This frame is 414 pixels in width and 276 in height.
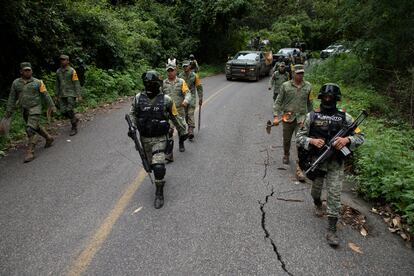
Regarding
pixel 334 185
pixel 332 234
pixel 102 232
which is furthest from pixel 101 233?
pixel 334 185

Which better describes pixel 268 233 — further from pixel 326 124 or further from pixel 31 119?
pixel 31 119

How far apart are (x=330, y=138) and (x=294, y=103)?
2317 mm

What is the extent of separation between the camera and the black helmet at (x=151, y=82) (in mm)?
5498

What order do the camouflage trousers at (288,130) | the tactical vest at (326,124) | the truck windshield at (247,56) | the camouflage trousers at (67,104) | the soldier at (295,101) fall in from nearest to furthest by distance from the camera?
the tactical vest at (326,124) → the soldier at (295,101) → the camouflage trousers at (288,130) → the camouflage trousers at (67,104) → the truck windshield at (247,56)

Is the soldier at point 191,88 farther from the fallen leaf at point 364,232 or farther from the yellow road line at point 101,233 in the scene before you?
the fallen leaf at point 364,232

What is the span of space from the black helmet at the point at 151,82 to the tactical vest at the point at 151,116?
0.40 feet

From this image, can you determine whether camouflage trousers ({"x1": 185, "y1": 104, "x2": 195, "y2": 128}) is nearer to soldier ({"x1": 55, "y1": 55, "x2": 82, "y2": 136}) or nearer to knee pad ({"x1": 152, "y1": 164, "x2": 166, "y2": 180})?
soldier ({"x1": 55, "y1": 55, "x2": 82, "y2": 136})

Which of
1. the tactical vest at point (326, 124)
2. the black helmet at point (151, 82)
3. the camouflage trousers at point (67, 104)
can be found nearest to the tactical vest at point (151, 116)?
the black helmet at point (151, 82)

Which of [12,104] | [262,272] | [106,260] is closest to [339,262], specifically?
[262,272]

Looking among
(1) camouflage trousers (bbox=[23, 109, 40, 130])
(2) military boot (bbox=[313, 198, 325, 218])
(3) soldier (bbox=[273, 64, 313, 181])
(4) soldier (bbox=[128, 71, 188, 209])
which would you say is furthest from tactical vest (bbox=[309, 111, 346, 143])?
(1) camouflage trousers (bbox=[23, 109, 40, 130])

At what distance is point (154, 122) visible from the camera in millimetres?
5562

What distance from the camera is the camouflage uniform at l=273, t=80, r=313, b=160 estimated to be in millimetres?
7062

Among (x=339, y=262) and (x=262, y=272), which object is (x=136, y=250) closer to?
(x=262, y=272)

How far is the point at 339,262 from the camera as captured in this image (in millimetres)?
4141
